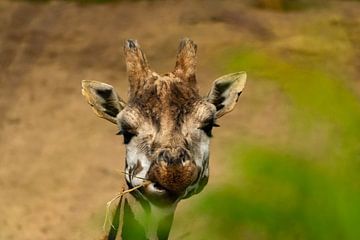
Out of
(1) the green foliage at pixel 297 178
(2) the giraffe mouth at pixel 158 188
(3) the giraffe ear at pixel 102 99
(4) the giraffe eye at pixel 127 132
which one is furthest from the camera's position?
(3) the giraffe ear at pixel 102 99

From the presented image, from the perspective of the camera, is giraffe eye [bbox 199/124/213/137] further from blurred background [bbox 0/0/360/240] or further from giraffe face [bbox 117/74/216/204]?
blurred background [bbox 0/0/360/240]

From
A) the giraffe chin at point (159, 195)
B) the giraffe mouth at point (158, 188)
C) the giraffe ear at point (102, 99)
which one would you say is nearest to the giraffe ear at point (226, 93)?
the giraffe ear at point (102, 99)

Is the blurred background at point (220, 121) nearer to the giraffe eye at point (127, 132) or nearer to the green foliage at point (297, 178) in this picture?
the green foliage at point (297, 178)

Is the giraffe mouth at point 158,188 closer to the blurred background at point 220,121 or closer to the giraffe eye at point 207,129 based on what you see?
the blurred background at point 220,121

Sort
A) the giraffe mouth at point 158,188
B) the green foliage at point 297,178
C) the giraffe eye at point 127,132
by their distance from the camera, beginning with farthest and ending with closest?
the giraffe eye at point 127,132, the giraffe mouth at point 158,188, the green foliage at point 297,178

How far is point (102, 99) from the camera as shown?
5.02 meters

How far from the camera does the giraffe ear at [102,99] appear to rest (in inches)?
195

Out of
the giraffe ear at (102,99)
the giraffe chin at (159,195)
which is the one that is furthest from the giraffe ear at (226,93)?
the giraffe chin at (159,195)

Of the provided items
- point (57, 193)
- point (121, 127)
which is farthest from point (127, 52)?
point (57, 193)

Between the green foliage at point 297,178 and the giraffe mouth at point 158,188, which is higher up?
the green foliage at point 297,178

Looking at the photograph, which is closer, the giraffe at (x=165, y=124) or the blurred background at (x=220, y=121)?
the blurred background at (x=220, y=121)

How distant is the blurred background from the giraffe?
31 centimetres

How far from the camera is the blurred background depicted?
1.36m

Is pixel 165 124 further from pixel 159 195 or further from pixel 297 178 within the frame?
pixel 297 178
